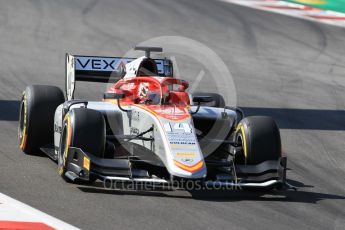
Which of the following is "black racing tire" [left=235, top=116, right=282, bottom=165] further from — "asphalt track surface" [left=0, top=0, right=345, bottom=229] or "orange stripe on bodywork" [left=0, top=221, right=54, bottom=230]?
"orange stripe on bodywork" [left=0, top=221, right=54, bottom=230]

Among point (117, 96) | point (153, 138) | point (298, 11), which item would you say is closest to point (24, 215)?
point (153, 138)

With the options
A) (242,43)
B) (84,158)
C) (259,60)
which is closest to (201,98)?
(84,158)

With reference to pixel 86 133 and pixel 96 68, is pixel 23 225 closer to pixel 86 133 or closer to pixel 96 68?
pixel 86 133

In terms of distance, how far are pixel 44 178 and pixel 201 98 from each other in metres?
2.21

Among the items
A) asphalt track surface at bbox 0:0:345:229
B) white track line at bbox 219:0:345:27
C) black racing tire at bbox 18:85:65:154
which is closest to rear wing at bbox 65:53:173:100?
black racing tire at bbox 18:85:65:154

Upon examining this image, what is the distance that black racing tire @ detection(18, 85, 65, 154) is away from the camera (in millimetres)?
12734

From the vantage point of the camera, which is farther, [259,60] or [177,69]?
[259,60]

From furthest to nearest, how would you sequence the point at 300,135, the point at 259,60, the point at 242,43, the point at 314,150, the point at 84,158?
the point at 242,43
the point at 259,60
the point at 300,135
the point at 314,150
the point at 84,158

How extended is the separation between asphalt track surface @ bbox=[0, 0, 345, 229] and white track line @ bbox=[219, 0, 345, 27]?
541mm

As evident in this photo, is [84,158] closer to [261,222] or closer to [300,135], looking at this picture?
[261,222]

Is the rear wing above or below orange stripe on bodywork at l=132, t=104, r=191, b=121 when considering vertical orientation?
above

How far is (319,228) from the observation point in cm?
952

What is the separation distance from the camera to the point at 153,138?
36.2ft

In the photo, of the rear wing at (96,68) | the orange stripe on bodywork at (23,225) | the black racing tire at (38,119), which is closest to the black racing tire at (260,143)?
the rear wing at (96,68)
